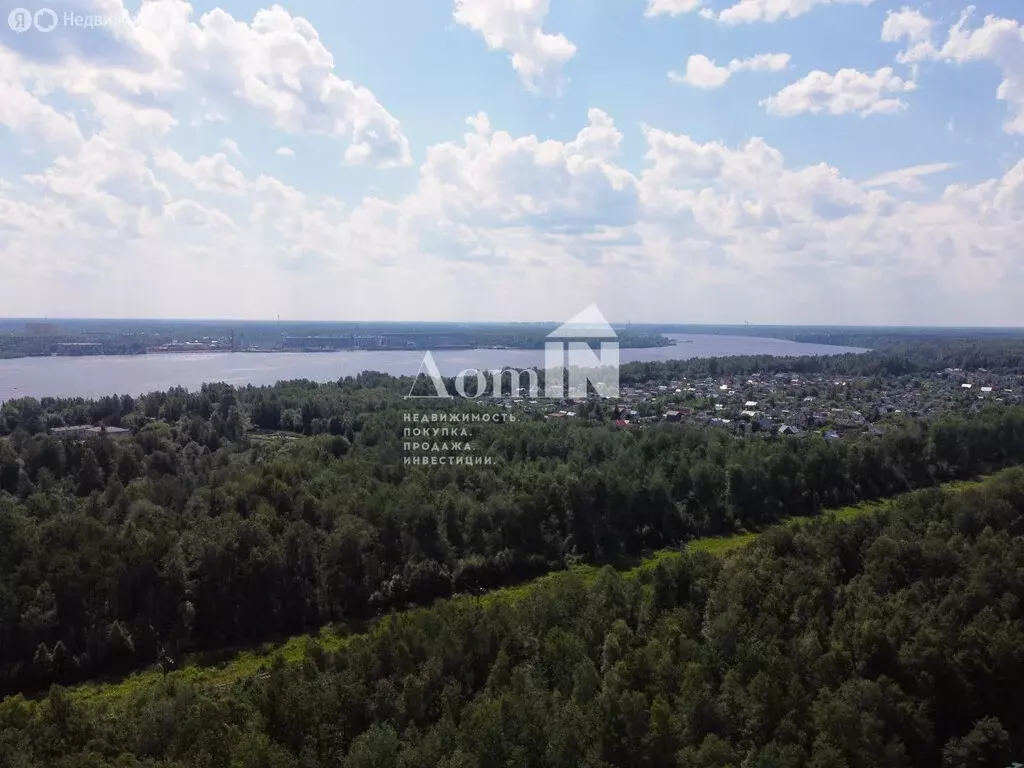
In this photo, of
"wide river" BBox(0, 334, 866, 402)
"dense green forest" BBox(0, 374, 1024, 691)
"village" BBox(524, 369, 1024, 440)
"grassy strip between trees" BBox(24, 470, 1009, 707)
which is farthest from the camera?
"wide river" BBox(0, 334, 866, 402)

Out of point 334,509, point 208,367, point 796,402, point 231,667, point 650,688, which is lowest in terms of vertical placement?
point 231,667

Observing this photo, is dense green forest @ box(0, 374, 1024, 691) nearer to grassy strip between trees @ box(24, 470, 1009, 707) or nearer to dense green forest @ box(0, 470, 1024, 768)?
grassy strip between trees @ box(24, 470, 1009, 707)

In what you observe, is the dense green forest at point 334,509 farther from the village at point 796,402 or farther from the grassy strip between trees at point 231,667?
the village at point 796,402

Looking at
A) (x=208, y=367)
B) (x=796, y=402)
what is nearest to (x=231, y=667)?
(x=796, y=402)

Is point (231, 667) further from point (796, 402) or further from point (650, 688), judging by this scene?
point (796, 402)

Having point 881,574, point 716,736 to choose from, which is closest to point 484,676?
point 716,736

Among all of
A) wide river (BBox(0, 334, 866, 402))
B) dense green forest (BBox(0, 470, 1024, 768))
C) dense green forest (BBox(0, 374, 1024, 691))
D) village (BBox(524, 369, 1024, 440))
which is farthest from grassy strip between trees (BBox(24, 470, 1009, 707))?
wide river (BBox(0, 334, 866, 402))

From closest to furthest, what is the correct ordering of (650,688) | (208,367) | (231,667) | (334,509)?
1. (650,688)
2. (231,667)
3. (334,509)
4. (208,367)
